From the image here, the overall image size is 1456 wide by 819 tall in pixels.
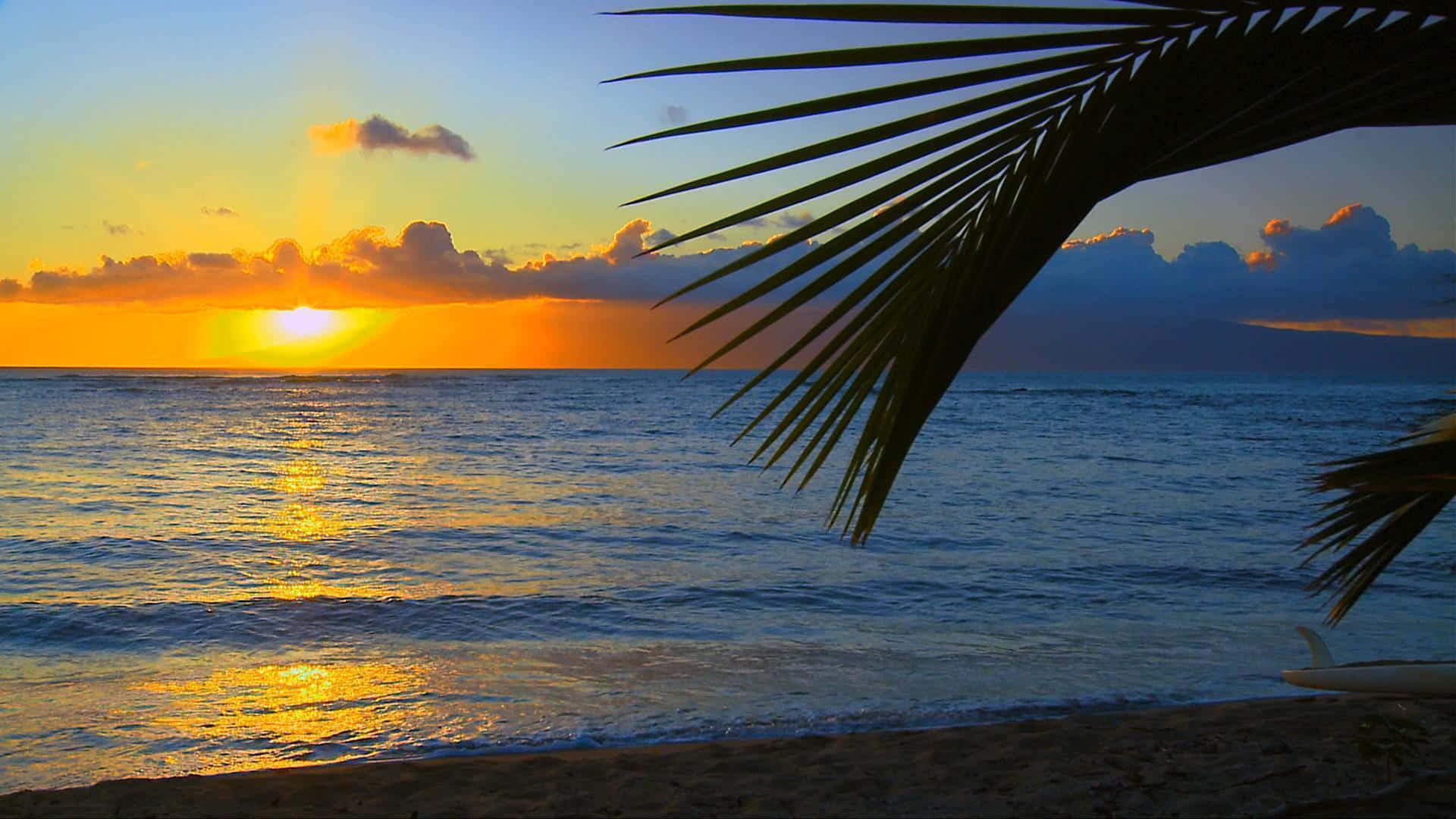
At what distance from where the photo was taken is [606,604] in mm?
9922

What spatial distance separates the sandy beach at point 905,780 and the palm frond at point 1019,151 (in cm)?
404

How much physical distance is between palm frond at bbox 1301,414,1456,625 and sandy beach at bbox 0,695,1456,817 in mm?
2864

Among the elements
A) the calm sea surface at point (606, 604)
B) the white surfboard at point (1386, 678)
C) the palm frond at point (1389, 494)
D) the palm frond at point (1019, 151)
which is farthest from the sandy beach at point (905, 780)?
the palm frond at point (1019, 151)

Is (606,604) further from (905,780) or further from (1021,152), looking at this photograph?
(1021,152)

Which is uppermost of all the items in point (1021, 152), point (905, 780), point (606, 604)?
point (1021, 152)

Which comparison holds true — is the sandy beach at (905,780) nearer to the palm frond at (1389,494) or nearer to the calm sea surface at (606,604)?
the calm sea surface at (606,604)

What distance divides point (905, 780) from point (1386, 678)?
9.34 ft

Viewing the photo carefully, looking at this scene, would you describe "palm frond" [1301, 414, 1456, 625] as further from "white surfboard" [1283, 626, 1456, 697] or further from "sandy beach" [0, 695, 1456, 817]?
"white surfboard" [1283, 626, 1456, 697]

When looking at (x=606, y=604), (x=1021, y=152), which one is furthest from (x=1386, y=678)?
(x=606, y=604)

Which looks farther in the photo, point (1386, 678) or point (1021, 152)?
point (1386, 678)

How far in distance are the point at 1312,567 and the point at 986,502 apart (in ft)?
17.7

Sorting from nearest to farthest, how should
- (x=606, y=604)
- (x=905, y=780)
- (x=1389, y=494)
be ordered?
(x=1389, y=494)
(x=905, y=780)
(x=606, y=604)

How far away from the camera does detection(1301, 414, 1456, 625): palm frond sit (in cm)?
153

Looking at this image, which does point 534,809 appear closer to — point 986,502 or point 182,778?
point 182,778
